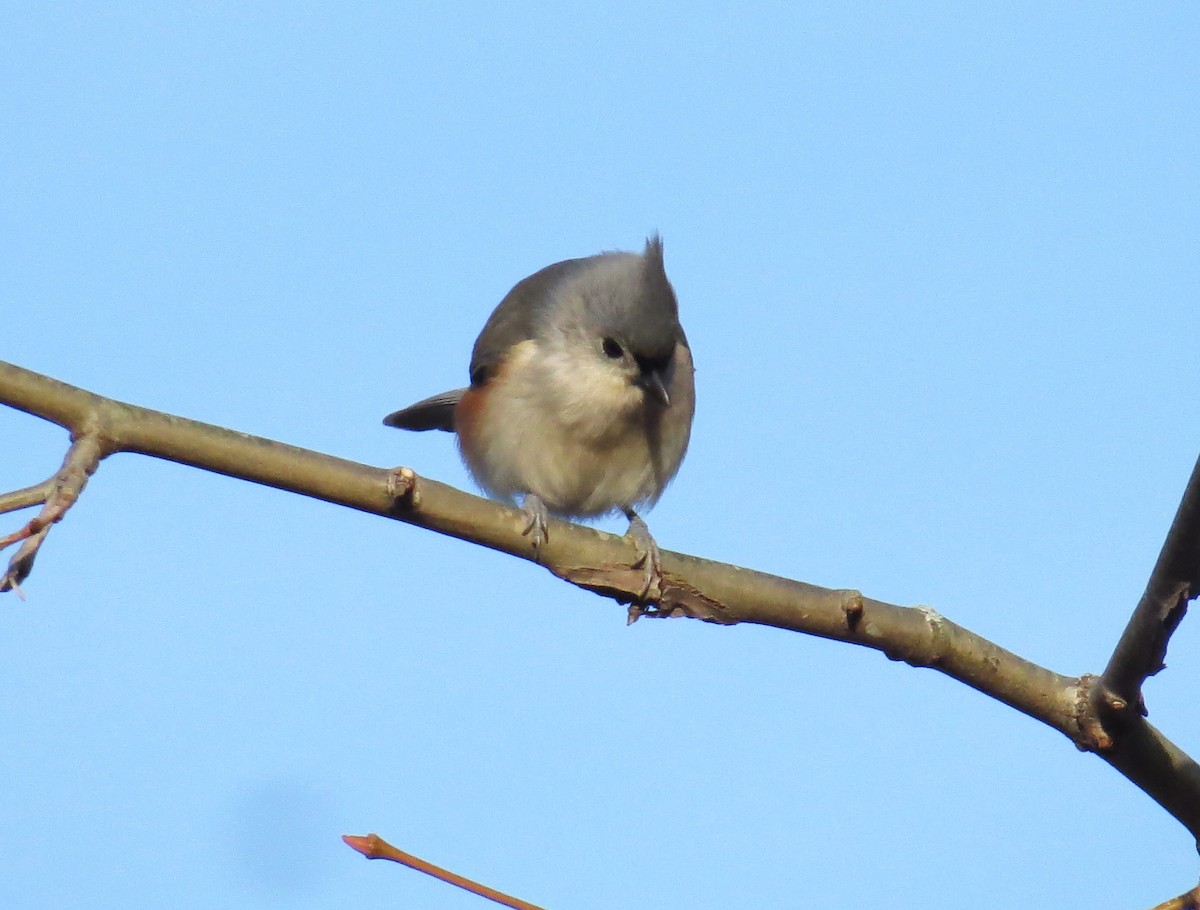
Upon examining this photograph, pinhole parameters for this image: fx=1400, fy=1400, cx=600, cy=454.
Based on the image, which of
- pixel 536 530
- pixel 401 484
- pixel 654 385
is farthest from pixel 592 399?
pixel 401 484

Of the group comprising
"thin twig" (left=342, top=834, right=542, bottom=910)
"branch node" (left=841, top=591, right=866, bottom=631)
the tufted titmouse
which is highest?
the tufted titmouse

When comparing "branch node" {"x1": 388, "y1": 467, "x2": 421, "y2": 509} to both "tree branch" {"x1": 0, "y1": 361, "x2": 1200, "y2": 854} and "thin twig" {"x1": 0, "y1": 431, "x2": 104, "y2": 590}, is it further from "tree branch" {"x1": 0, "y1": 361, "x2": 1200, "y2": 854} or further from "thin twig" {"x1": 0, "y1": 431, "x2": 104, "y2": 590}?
"thin twig" {"x1": 0, "y1": 431, "x2": 104, "y2": 590}

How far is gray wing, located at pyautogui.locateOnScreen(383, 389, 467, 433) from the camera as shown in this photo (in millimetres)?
6879

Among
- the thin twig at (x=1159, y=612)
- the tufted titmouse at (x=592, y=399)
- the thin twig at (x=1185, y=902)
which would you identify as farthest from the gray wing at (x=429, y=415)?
the thin twig at (x=1185, y=902)

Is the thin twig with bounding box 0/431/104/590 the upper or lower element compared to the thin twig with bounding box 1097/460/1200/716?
lower

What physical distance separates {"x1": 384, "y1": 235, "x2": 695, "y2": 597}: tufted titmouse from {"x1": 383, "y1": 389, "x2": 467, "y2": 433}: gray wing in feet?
3.31

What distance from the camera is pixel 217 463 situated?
264cm

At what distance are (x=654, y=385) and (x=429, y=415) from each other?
6.57ft

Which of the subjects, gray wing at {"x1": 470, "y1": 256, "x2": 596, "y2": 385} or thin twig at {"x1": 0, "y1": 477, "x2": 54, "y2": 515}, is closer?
thin twig at {"x1": 0, "y1": 477, "x2": 54, "y2": 515}

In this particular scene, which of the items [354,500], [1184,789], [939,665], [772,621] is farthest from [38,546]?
[1184,789]

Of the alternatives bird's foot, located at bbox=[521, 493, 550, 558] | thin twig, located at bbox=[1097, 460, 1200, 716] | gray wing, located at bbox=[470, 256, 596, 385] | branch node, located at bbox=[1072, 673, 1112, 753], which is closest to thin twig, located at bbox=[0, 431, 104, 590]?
bird's foot, located at bbox=[521, 493, 550, 558]

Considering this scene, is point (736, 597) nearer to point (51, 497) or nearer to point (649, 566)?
point (649, 566)

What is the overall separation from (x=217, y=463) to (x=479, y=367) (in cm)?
341

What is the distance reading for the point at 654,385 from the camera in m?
5.38
